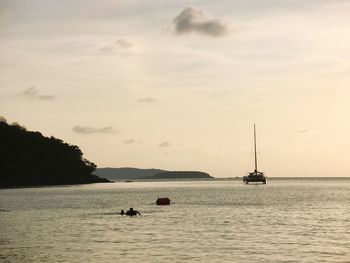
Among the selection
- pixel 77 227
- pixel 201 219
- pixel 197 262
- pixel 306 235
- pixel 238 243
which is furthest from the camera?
pixel 201 219

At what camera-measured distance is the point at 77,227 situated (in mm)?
82750

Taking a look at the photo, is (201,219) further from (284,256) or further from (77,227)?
(284,256)

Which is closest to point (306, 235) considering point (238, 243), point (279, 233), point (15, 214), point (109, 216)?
point (279, 233)

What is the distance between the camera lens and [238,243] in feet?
210

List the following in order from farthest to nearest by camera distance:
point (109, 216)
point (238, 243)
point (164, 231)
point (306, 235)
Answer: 1. point (109, 216)
2. point (164, 231)
3. point (306, 235)
4. point (238, 243)

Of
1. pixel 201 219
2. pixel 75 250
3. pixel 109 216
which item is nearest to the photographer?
pixel 75 250

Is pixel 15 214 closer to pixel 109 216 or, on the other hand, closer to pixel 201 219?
pixel 109 216

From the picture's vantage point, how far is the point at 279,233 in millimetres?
74562

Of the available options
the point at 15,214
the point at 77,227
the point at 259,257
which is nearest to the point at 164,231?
the point at 77,227

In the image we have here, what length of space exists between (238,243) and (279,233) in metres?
12.1

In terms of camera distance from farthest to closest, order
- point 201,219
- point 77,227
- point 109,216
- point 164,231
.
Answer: point 109,216
point 201,219
point 77,227
point 164,231

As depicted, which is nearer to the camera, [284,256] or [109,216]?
[284,256]

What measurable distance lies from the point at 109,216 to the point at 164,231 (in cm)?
2866

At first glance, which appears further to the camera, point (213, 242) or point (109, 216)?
point (109, 216)
